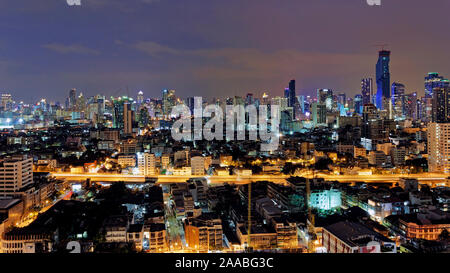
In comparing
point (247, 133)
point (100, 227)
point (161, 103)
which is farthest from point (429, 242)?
point (161, 103)

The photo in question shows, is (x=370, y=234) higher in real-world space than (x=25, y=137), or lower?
lower

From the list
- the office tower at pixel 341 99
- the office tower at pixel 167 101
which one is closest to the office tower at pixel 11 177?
the office tower at pixel 167 101

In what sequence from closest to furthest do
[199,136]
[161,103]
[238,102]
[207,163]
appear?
1. [207,163]
2. [199,136]
3. [238,102]
4. [161,103]

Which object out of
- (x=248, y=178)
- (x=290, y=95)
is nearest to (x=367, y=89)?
(x=290, y=95)

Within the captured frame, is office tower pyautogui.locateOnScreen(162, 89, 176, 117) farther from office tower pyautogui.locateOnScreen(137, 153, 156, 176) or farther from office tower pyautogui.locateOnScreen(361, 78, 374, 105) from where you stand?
office tower pyautogui.locateOnScreen(137, 153, 156, 176)

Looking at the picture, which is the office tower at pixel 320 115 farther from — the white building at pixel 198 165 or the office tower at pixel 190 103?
the white building at pixel 198 165

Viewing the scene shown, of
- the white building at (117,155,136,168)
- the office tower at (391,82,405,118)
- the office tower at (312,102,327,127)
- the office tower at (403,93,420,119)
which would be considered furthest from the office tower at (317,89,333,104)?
the white building at (117,155,136,168)
